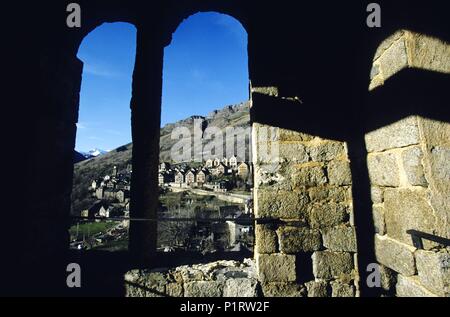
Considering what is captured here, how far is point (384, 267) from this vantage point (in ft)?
7.93

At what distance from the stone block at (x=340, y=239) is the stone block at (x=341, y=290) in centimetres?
32

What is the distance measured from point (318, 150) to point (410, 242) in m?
1.09

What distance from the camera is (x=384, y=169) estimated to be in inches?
94.7

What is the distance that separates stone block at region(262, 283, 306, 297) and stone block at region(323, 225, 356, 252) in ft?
1.59

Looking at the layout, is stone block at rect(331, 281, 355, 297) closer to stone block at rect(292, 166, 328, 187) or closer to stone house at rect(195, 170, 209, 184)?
stone block at rect(292, 166, 328, 187)

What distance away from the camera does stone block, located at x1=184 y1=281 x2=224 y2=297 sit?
2.46 m

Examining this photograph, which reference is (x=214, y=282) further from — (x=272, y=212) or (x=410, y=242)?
(x=410, y=242)

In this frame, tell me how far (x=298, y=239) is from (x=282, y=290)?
0.48 meters

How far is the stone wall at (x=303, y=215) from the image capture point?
2.49m

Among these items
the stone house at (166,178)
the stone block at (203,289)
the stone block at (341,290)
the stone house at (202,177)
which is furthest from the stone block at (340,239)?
the stone house at (166,178)

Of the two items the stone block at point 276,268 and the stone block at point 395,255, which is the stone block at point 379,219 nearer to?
the stone block at point 395,255

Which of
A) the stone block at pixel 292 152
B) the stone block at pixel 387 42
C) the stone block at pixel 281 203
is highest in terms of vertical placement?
the stone block at pixel 387 42

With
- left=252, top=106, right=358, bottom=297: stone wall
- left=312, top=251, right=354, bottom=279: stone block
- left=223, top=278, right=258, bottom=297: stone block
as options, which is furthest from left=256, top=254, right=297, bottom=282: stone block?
left=312, top=251, right=354, bottom=279: stone block
